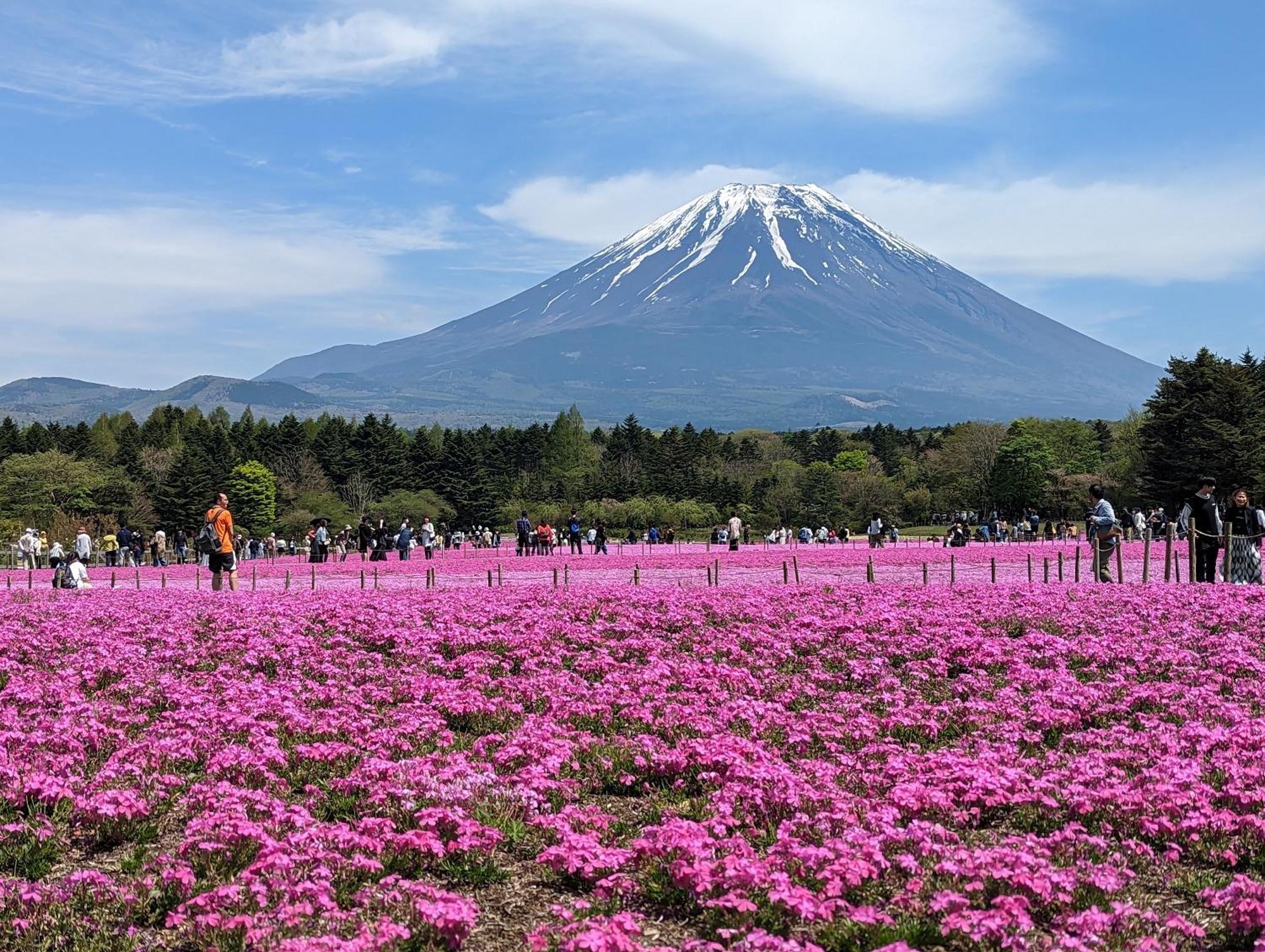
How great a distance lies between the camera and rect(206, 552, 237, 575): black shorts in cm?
2323

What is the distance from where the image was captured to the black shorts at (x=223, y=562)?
76.2 ft

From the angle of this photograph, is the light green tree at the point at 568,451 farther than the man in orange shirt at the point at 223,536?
Yes

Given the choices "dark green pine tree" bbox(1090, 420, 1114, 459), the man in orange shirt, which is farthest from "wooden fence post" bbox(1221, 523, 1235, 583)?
"dark green pine tree" bbox(1090, 420, 1114, 459)

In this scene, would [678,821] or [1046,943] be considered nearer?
[1046,943]

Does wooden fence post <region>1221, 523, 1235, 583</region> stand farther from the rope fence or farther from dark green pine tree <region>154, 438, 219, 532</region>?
dark green pine tree <region>154, 438, 219, 532</region>

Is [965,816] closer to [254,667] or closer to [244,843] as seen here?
[244,843]

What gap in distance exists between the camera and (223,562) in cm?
2338

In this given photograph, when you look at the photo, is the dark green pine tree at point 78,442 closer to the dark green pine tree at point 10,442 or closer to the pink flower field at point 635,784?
the dark green pine tree at point 10,442

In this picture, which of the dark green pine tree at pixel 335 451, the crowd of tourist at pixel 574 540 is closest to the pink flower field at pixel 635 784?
the crowd of tourist at pixel 574 540

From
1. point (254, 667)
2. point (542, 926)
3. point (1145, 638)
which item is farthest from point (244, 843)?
point (1145, 638)

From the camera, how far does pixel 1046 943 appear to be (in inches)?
242

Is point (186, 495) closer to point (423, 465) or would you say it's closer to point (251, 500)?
point (251, 500)

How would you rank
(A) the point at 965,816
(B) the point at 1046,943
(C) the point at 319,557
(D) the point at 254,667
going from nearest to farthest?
(B) the point at 1046,943, (A) the point at 965,816, (D) the point at 254,667, (C) the point at 319,557

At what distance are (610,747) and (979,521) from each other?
4526 inches
